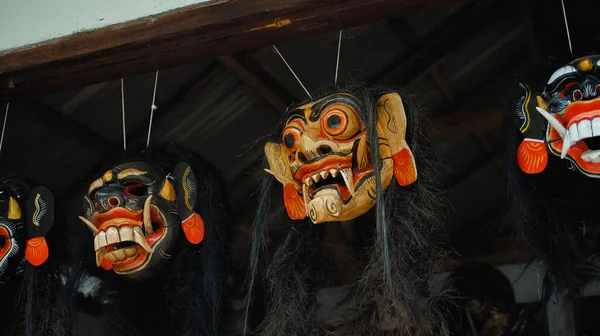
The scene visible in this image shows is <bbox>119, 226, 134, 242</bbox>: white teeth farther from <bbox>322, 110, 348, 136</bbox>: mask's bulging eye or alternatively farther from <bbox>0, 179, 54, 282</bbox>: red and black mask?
<bbox>322, 110, 348, 136</bbox>: mask's bulging eye

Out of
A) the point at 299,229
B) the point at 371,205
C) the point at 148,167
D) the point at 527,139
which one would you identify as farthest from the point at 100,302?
the point at 527,139

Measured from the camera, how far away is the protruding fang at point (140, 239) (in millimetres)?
2385

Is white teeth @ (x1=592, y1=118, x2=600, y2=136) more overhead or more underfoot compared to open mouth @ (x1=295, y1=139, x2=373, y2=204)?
more underfoot

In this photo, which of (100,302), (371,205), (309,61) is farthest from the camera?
(309,61)

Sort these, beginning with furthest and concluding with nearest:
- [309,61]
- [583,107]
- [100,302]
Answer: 1. [309,61]
2. [100,302]
3. [583,107]

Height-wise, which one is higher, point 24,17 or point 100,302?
point 24,17

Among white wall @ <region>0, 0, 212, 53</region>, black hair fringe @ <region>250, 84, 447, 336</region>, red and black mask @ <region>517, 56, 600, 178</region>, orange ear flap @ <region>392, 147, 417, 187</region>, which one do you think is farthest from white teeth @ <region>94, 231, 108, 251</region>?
red and black mask @ <region>517, 56, 600, 178</region>

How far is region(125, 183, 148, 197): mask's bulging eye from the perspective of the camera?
2508mm

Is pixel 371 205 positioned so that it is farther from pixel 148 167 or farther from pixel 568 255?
pixel 148 167

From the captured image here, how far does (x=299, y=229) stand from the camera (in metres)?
2.38

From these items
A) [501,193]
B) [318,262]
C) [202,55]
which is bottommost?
[501,193]

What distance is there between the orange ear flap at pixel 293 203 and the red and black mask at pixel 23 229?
69 centimetres

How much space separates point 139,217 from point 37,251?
1.05 ft

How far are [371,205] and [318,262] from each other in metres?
0.25
